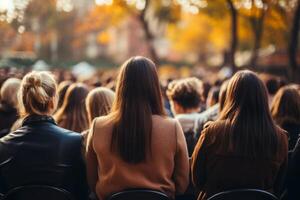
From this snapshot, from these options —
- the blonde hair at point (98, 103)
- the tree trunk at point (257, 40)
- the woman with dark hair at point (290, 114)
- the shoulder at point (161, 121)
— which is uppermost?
the shoulder at point (161, 121)

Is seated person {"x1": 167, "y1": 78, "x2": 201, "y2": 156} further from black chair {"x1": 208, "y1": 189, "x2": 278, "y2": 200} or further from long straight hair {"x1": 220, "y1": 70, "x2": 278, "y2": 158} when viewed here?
black chair {"x1": 208, "y1": 189, "x2": 278, "y2": 200}

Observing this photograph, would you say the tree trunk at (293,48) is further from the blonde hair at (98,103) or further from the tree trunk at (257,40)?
the blonde hair at (98,103)

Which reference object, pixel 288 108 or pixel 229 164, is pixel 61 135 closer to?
pixel 229 164

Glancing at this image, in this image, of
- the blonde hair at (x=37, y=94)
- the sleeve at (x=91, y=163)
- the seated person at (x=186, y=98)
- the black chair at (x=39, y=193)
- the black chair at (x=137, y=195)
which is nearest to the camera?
the black chair at (x=137, y=195)

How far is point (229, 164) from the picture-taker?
A: 4305mm

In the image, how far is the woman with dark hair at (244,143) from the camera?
4234 millimetres

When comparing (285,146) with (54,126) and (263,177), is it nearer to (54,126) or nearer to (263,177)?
(263,177)

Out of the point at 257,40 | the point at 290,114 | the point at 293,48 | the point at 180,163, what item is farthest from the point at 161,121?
the point at 257,40

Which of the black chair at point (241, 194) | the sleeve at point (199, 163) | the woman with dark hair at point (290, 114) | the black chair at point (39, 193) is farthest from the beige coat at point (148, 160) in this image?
the woman with dark hair at point (290, 114)

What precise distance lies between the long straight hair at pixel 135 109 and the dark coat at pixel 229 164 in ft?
1.56

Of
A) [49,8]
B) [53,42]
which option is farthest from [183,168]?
[53,42]

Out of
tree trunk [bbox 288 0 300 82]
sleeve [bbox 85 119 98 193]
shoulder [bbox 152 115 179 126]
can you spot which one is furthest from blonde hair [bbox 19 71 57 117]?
tree trunk [bbox 288 0 300 82]

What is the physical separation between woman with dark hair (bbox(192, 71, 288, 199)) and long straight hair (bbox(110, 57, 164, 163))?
529mm

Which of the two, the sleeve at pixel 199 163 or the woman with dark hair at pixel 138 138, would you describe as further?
the sleeve at pixel 199 163
